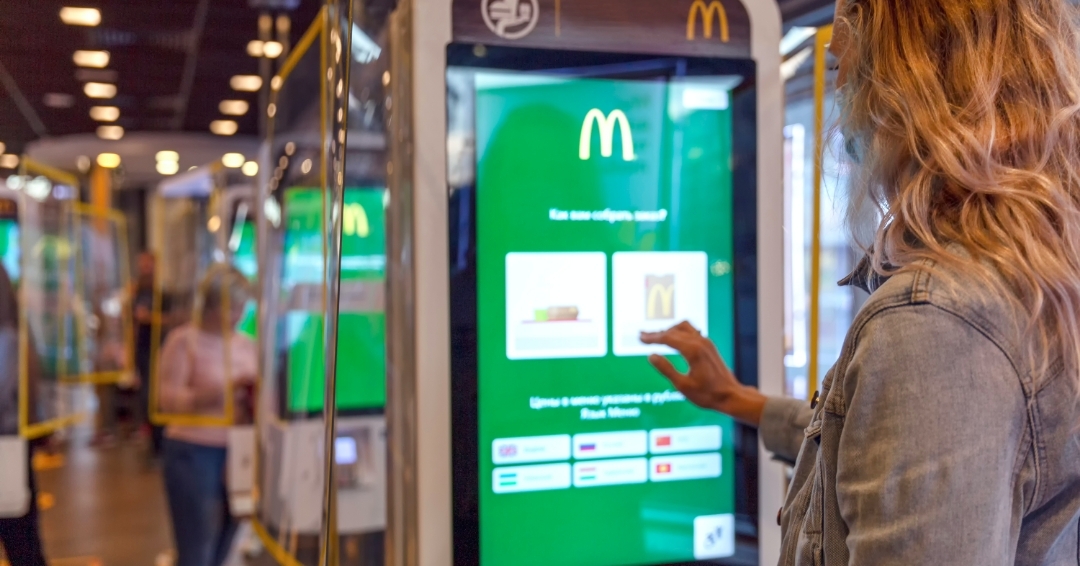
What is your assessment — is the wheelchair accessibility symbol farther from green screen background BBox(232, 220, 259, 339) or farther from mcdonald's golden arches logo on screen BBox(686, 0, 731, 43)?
green screen background BBox(232, 220, 259, 339)

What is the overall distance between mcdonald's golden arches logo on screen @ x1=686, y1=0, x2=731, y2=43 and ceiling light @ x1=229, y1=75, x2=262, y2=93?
2.75 metres

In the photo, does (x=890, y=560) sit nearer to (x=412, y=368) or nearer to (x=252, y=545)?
(x=412, y=368)

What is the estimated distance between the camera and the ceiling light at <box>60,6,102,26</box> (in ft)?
4.45

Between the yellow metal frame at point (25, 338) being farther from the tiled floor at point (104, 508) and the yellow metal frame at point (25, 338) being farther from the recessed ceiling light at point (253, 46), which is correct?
the recessed ceiling light at point (253, 46)

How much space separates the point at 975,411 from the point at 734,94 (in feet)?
3.45

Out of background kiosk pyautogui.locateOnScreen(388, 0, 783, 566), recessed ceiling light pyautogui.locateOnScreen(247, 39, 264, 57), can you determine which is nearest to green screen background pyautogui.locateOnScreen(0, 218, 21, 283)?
background kiosk pyautogui.locateOnScreen(388, 0, 783, 566)

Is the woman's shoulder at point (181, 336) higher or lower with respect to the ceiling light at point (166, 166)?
lower

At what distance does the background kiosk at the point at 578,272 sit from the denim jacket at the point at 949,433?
806 mm

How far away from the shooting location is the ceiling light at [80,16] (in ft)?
4.45

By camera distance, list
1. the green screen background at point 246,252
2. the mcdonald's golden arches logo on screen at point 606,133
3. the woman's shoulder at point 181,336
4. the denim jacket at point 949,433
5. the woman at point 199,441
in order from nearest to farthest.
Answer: the denim jacket at point 949,433, the mcdonald's golden arches logo on screen at point 606,133, the woman at point 199,441, the woman's shoulder at point 181,336, the green screen background at point 246,252

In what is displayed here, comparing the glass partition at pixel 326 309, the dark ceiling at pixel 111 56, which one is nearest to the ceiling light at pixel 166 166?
the glass partition at pixel 326 309

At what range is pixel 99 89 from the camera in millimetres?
1570

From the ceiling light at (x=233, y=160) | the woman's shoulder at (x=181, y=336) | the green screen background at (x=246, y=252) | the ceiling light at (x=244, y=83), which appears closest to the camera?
the ceiling light at (x=244, y=83)

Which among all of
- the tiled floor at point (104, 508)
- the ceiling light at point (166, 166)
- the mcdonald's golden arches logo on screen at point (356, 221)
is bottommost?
the tiled floor at point (104, 508)
